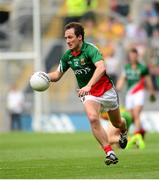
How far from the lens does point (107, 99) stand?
13.9 metres

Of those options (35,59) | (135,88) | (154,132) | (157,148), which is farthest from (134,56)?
(35,59)

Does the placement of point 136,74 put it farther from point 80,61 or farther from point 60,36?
point 60,36

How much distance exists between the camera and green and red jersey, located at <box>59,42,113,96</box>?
44.9ft

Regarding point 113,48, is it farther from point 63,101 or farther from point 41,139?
point 41,139

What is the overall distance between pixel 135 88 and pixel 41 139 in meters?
3.55

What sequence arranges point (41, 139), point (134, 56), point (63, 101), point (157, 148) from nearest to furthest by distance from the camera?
1. point (157, 148)
2. point (134, 56)
3. point (41, 139)
4. point (63, 101)

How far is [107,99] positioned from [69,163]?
4.26 feet

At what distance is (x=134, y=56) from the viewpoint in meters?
21.1

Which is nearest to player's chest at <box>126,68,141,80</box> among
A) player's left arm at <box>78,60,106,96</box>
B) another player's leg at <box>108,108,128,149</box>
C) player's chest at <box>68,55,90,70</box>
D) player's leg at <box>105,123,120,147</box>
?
player's leg at <box>105,123,120,147</box>

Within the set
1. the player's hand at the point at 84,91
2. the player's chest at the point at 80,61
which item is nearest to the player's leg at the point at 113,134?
the player's chest at the point at 80,61

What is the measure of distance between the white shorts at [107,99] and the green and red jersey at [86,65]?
0.08m

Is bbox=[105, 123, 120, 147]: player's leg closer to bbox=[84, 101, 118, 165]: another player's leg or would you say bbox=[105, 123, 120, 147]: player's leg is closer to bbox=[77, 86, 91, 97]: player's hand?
bbox=[84, 101, 118, 165]: another player's leg

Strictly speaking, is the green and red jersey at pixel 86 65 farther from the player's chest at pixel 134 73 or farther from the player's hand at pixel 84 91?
the player's chest at pixel 134 73

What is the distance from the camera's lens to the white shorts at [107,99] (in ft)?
45.0
